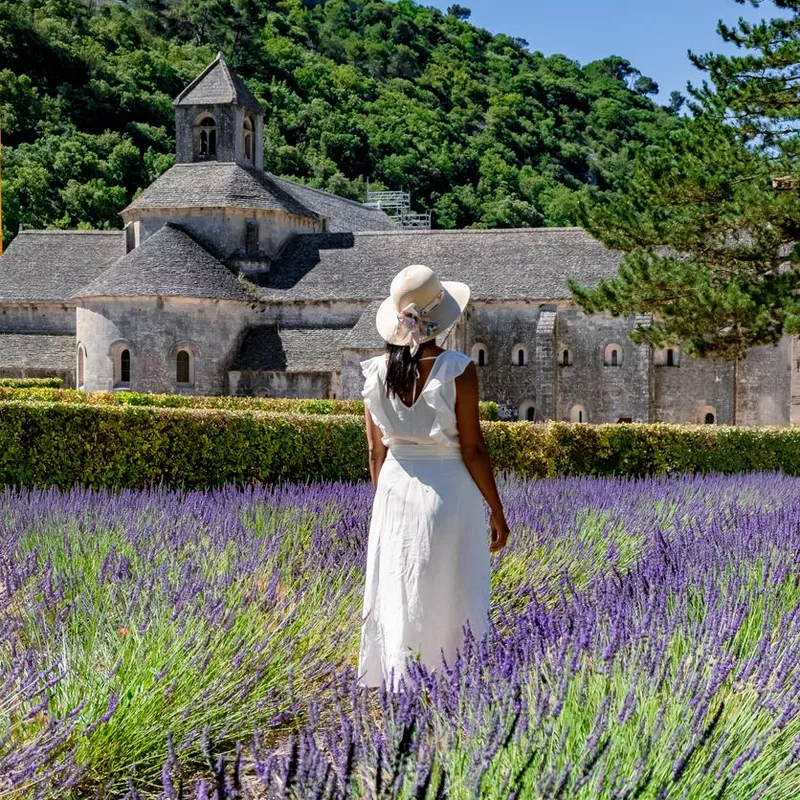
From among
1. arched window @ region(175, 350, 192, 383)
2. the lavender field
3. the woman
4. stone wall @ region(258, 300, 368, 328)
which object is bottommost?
the lavender field

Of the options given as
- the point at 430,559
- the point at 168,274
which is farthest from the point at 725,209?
the point at 168,274

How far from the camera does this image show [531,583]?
6.86 meters

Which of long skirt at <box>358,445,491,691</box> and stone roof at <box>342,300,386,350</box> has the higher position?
stone roof at <box>342,300,386,350</box>

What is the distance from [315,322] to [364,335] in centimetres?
384

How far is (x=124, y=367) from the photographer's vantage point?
34469 mm

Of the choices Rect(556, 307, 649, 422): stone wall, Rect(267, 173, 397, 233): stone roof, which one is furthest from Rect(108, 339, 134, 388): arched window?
Rect(556, 307, 649, 422): stone wall

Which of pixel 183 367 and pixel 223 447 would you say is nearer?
pixel 223 447

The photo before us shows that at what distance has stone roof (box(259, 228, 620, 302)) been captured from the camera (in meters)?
35.5

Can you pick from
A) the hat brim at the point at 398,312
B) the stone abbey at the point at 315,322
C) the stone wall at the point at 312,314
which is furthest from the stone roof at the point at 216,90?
the hat brim at the point at 398,312

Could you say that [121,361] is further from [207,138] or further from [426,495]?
[426,495]

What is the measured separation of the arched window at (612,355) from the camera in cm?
3488

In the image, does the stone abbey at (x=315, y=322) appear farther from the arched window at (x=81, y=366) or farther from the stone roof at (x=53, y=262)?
the stone roof at (x=53, y=262)

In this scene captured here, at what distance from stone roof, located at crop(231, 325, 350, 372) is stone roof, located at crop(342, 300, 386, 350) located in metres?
0.59

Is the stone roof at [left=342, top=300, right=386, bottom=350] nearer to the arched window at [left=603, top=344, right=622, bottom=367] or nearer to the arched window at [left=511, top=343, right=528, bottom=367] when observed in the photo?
the arched window at [left=511, top=343, right=528, bottom=367]
